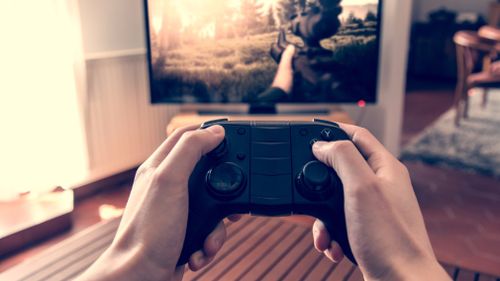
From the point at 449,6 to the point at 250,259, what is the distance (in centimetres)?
523

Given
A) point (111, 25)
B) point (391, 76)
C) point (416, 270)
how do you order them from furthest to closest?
point (391, 76)
point (111, 25)
point (416, 270)

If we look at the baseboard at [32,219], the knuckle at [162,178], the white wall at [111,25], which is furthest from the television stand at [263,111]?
the knuckle at [162,178]

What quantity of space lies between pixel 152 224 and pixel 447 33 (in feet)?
18.0

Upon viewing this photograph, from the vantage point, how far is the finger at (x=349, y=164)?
0.51 metres

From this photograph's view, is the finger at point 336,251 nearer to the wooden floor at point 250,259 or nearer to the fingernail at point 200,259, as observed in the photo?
the fingernail at point 200,259

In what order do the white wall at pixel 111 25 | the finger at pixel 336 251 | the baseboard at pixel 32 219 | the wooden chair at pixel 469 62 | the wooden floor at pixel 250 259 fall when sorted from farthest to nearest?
the wooden chair at pixel 469 62 < the white wall at pixel 111 25 < the baseboard at pixel 32 219 < the wooden floor at pixel 250 259 < the finger at pixel 336 251

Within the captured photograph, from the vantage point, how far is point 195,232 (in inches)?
22.2

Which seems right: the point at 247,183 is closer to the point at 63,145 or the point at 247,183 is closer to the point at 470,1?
the point at 63,145

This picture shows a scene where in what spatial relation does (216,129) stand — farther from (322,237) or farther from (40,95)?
(40,95)

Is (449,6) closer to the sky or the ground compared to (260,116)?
closer to the sky

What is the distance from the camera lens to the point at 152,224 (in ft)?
1.68

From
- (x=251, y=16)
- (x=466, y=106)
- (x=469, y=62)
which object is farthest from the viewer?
(x=466, y=106)

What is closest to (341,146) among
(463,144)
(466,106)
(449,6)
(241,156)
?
(241,156)

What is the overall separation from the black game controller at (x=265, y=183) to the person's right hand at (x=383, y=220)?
1.1 inches
